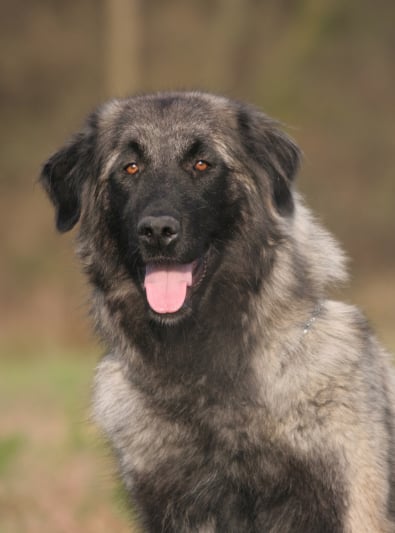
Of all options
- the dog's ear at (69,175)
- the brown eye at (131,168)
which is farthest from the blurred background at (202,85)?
the brown eye at (131,168)

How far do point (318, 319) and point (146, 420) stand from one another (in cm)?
95

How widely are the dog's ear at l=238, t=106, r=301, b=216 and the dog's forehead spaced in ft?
0.34

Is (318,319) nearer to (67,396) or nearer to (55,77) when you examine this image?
(67,396)

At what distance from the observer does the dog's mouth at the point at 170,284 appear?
16.9ft

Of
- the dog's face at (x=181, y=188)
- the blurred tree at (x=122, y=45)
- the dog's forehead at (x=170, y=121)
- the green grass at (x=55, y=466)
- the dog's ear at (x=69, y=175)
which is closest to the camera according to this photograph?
the dog's face at (x=181, y=188)

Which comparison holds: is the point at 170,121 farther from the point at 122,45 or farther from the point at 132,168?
the point at 122,45

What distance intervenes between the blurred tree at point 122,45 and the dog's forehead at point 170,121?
1453 centimetres

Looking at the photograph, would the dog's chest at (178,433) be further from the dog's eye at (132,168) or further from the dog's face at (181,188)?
the dog's eye at (132,168)

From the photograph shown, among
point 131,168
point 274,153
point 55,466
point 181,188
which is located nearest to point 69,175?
point 131,168

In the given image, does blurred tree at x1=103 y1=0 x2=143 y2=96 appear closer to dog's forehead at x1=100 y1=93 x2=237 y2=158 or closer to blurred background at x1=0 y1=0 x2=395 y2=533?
blurred background at x1=0 y1=0 x2=395 y2=533

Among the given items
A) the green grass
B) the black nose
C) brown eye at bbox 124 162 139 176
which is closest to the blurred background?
the green grass

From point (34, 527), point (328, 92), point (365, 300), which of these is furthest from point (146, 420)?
point (328, 92)

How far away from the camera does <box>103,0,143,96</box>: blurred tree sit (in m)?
20.1

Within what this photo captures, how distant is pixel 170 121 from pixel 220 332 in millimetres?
1038
